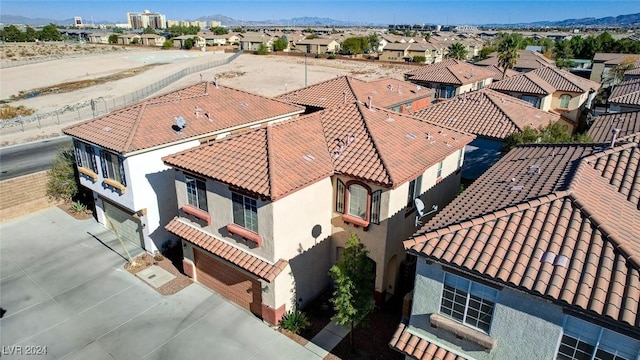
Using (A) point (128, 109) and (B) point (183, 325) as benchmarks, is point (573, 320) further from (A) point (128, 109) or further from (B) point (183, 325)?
(A) point (128, 109)

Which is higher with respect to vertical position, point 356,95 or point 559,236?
point 356,95

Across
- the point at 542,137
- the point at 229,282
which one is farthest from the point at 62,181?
the point at 542,137

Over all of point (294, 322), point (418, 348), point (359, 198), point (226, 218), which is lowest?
point (294, 322)

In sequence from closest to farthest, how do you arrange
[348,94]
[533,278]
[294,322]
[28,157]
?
[533,278]
[294,322]
[348,94]
[28,157]

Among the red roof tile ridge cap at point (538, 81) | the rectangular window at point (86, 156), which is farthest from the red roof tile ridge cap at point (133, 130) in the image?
the red roof tile ridge cap at point (538, 81)

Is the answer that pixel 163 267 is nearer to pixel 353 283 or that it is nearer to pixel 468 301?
pixel 353 283

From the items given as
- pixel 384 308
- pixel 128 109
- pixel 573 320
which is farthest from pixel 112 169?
pixel 573 320
